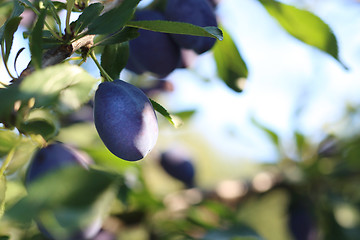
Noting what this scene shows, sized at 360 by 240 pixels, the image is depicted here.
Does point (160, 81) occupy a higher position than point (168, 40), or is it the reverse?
point (168, 40)

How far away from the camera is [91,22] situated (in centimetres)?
48

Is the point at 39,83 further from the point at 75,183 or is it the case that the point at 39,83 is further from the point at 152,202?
the point at 152,202

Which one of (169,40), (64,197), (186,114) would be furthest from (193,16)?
(186,114)

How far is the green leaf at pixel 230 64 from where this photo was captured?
27.8 inches

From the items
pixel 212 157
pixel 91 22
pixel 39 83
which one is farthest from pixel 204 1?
pixel 212 157

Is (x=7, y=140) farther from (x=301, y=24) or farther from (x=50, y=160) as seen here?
(x=301, y=24)

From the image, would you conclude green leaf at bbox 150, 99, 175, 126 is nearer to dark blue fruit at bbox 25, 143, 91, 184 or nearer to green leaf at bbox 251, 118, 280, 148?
dark blue fruit at bbox 25, 143, 91, 184

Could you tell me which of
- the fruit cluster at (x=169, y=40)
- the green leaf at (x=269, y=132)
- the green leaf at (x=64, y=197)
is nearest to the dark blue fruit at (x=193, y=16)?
the fruit cluster at (x=169, y=40)

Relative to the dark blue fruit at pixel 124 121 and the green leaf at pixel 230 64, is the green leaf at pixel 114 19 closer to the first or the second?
the dark blue fruit at pixel 124 121

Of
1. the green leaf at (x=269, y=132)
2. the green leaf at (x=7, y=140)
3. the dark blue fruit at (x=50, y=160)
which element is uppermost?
the green leaf at (x=7, y=140)

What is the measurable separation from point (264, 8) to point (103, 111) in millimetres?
353

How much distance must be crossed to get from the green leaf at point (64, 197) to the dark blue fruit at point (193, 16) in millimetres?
368

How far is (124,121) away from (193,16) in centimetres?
24

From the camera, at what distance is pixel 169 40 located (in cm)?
67
